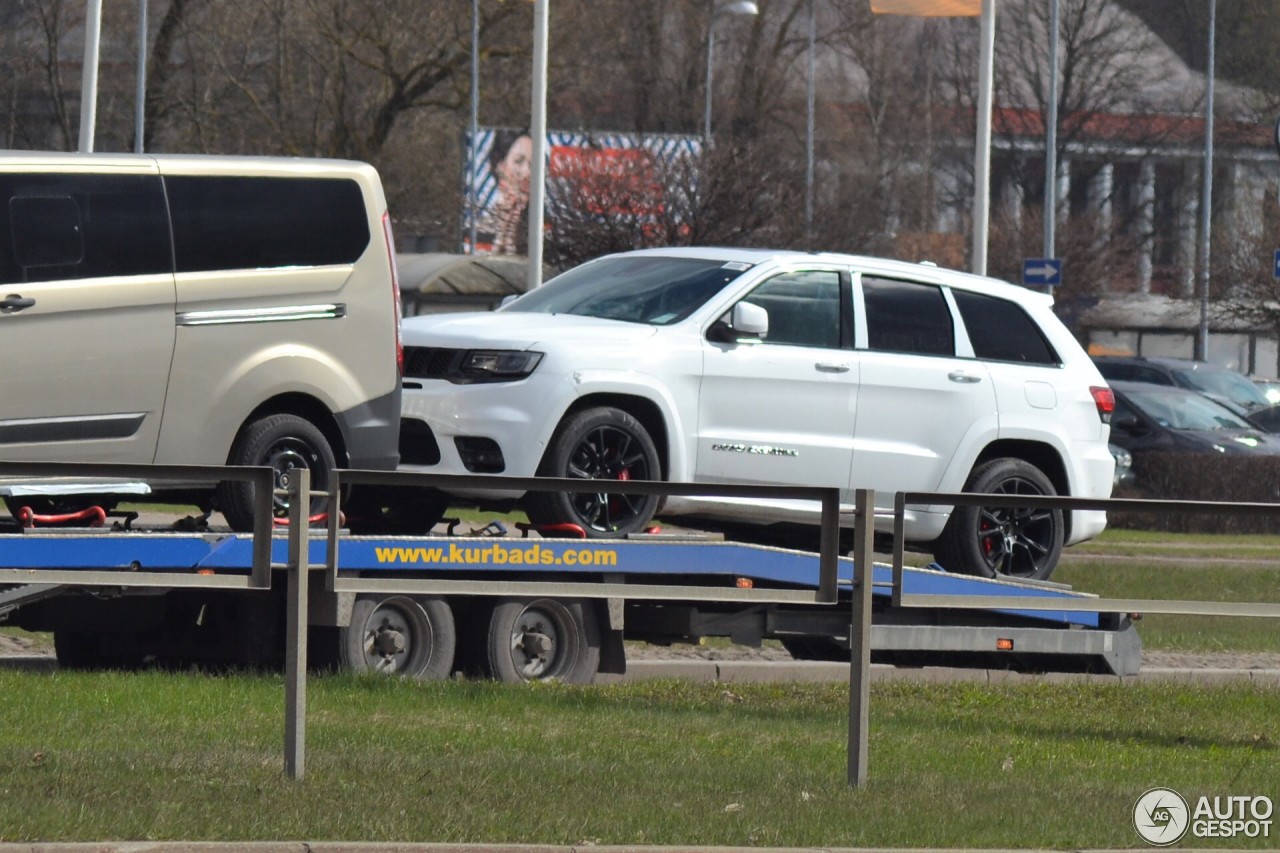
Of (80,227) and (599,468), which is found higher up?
(80,227)

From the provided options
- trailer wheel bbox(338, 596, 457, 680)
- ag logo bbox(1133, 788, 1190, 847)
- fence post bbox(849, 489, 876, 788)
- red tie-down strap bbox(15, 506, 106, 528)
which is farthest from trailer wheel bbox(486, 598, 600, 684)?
ag logo bbox(1133, 788, 1190, 847)

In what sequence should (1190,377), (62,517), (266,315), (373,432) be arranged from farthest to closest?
(1190,377)
(373,432)
(266,315)
(62,517)

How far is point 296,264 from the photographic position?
9078mm

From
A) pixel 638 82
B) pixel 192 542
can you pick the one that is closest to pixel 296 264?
pixel 192 542

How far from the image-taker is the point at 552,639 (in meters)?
10.3

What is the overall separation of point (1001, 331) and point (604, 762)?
15.1ft

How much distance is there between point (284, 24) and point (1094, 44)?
29.2 m

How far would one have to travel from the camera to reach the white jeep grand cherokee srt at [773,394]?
9.72 meters

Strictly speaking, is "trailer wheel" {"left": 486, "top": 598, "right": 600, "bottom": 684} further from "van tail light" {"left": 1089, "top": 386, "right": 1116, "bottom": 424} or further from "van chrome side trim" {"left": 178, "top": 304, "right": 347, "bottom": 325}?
"van tail light" {"left": 1089, "top": 386, "right": 1116, "bottom": 424}

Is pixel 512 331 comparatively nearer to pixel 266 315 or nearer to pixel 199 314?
pixel 266 315

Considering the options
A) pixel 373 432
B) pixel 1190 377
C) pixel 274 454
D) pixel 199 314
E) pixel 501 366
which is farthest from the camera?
pixel 1190 377

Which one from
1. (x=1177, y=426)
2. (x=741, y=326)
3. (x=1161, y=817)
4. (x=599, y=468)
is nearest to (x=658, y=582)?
(x=599, y=468)

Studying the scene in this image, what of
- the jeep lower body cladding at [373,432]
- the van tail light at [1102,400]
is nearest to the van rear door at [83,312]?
the jeep lower body cladding at [373,432]

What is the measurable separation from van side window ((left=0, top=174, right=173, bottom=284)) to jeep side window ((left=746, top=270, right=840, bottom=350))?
3.24 meters
